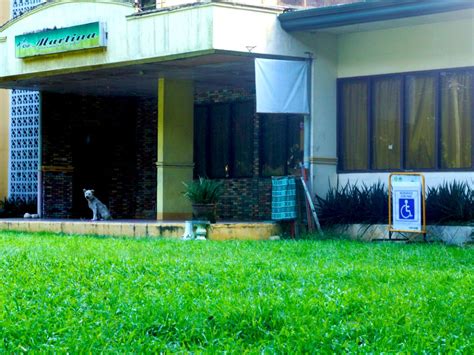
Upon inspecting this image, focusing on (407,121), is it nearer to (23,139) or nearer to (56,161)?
(56,161)

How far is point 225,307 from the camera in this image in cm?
866

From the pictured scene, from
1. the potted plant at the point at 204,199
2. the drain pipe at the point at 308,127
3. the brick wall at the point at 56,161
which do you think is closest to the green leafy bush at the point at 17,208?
the brick wall at the point at 56,161

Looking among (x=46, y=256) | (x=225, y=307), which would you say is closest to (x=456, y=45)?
(x=46, y=256)

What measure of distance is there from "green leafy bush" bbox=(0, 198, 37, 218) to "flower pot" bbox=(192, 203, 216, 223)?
8.84 meters

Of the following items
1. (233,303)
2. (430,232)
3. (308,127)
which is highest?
(308,127)

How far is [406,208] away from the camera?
18516 mm

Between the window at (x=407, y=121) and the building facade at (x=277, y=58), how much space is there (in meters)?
0.02

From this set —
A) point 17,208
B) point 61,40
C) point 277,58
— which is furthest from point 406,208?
point 17,208

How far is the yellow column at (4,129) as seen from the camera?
2953 cm

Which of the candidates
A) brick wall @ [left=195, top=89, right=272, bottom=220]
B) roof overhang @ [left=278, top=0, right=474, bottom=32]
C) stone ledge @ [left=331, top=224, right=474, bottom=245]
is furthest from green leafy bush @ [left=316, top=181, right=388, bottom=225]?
brick wall @ [left=195, top=89, right=272, bottom=220]

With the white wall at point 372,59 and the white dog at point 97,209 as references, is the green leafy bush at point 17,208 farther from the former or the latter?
the white wall at point 372,59

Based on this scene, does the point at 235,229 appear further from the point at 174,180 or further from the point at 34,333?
the point at 34,333

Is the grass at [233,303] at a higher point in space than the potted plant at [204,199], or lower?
lower

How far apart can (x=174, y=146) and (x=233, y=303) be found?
603 inches
